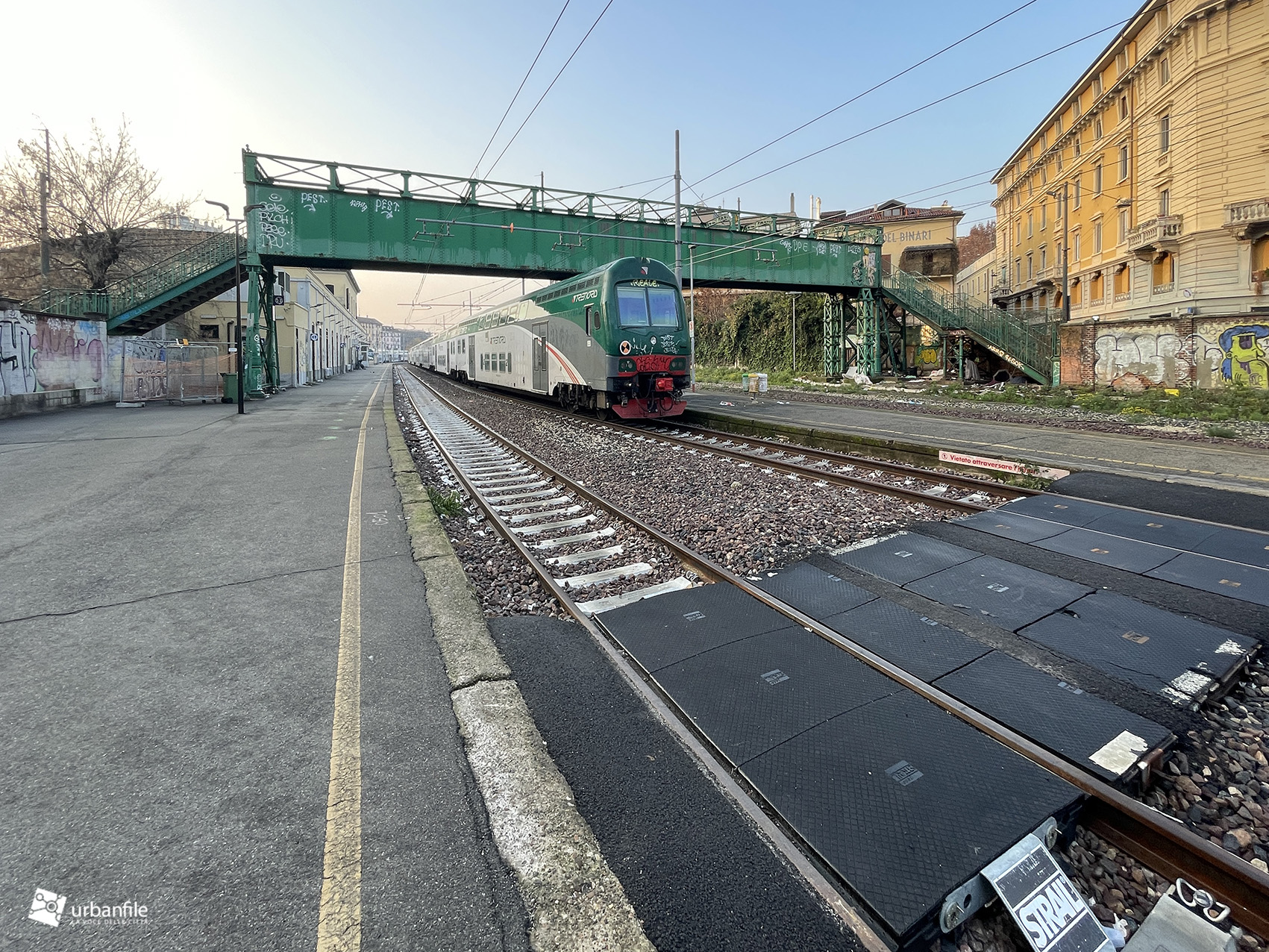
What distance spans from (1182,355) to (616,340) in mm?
16835

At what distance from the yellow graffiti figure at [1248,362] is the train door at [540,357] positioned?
19.2 m

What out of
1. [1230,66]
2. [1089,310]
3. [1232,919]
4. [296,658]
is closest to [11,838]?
[296,658]

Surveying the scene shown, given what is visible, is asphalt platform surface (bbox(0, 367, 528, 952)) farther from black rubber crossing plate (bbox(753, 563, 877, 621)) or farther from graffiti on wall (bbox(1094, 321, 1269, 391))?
graffiti on wall (bbox(1094, 321, 1269, 391))

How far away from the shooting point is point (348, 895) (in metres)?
2.09

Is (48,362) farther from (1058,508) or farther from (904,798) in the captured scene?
(1058,508)

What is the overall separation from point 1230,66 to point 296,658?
3947 cm

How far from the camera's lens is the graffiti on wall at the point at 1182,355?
17.6 meters

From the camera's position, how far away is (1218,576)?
5059mm

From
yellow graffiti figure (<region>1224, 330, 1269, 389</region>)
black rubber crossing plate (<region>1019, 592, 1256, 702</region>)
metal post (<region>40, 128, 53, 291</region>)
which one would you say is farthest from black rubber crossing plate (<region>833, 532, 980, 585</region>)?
metal post (<region>40, 128, 53, 291</region>)

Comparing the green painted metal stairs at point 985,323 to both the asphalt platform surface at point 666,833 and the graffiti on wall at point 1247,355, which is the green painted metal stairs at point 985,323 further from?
the asphalt platform surface at point 666,833

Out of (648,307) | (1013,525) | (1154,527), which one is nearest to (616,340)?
(648,307)

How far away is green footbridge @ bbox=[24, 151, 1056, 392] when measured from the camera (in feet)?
74.8

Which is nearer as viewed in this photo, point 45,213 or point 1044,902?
point 1044,902

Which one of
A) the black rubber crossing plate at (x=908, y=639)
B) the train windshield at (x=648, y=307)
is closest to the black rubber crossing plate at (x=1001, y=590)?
the black rubber crossing plate at (x=908, y=639)
